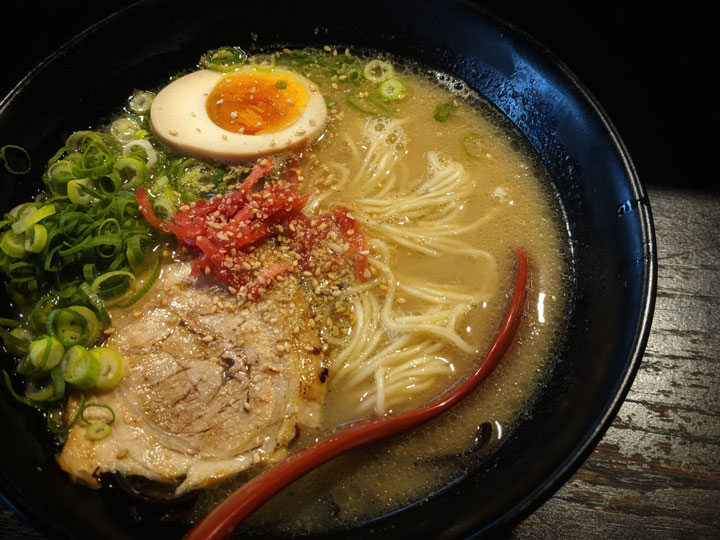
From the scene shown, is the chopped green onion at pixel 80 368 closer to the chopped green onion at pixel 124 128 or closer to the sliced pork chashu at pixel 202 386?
the sliced pork chashu at pixel 202 386

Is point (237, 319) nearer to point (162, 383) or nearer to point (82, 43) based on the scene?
point (162, 383)

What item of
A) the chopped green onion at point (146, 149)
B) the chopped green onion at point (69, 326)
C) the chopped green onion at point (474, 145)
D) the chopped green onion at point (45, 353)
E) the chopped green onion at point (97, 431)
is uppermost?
the chopped green onion at point (474, 145)

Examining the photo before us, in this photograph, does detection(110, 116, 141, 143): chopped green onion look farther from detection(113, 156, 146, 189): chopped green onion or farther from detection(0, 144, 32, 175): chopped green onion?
detection(0, 144, 32, 175): chopped green onion

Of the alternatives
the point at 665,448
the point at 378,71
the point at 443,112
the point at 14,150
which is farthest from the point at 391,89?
the point at 665,448

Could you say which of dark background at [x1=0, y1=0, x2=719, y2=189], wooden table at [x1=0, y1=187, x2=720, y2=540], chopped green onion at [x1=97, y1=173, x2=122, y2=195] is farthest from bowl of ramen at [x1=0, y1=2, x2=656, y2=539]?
dark background at [x1=0, y1=0, x2=719, y2=189]

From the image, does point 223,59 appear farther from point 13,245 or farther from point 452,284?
point 452,284

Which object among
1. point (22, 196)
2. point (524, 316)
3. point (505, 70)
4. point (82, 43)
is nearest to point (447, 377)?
point (524, 316)

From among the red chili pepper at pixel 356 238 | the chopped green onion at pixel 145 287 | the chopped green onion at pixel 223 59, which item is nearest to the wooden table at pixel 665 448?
the chopped green onion at pixel 145 287
